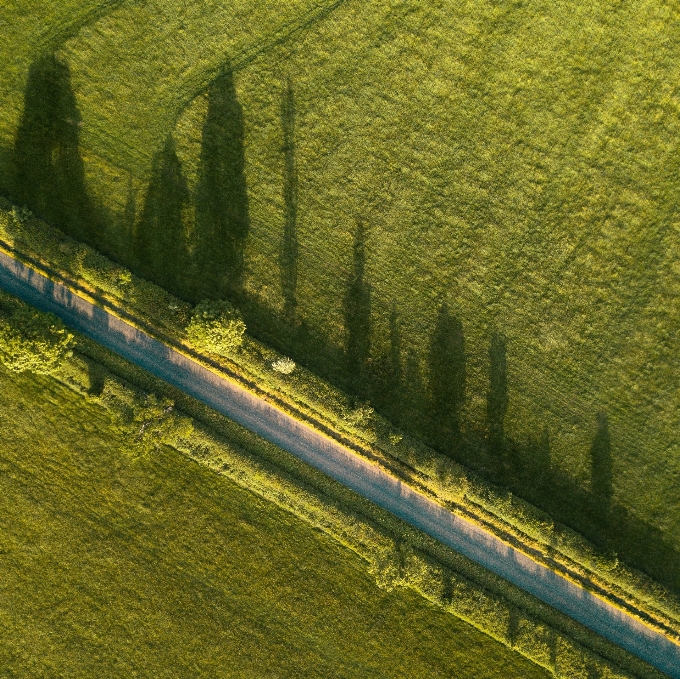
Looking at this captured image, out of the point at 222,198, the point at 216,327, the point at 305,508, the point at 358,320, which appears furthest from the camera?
the point at 358,320

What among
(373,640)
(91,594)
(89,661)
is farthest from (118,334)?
(373,640)

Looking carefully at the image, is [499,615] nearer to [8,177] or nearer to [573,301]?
[573,301]

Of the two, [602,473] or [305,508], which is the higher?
[602,473]

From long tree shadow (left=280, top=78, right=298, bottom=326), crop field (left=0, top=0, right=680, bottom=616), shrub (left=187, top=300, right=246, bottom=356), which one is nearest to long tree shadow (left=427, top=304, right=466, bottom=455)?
crop field (left=0, top=0, right=680, bottom=616)

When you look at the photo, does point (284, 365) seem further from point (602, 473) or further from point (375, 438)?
point (602, 473)

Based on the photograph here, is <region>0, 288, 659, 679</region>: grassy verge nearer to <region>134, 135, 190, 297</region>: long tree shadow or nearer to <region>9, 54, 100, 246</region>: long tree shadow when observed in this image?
<region>134, 135, 190, 297</region>: long tree shadow

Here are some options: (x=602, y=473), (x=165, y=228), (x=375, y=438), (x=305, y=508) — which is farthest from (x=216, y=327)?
(x=602, y=473)
